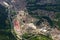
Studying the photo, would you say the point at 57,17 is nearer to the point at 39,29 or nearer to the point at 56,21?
the point at 56,21

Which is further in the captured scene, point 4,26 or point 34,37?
point 4,26

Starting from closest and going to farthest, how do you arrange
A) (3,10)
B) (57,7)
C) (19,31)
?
(19,31), (3,10), (57,7)

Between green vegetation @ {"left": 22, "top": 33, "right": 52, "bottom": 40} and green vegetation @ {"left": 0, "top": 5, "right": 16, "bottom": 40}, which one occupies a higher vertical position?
green vegetation @ {"left": 0, "top": 5, "right": 16, "bottom": 40}

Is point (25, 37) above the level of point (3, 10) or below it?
below

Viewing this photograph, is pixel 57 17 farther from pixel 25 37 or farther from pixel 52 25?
pixel 25 37

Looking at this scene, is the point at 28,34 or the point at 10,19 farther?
the point at 10,19

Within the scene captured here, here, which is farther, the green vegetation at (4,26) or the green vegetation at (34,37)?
the green vegetation at (34,37)

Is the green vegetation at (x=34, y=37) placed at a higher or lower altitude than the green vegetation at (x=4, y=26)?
lower

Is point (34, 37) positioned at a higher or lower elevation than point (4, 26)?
lower

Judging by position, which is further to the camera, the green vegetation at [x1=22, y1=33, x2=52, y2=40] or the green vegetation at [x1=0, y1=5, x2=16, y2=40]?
the green vegetation at [x1=22, y1=33, x2=52, y2=40]

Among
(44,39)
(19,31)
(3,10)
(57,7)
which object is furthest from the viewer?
(57,7)

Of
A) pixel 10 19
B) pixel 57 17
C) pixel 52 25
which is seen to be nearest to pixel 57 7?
pixel 57 17
